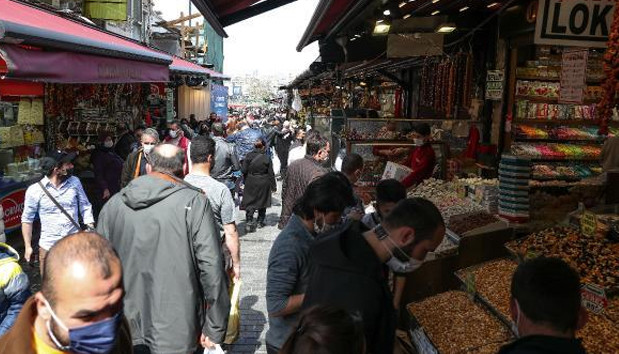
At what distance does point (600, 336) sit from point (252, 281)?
4.60 m

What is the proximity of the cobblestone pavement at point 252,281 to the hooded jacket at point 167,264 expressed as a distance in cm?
206

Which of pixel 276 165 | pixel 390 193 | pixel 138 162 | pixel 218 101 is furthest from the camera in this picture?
pixel 218 101

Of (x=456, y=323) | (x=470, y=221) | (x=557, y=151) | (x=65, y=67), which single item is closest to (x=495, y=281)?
(x=456, y=323)

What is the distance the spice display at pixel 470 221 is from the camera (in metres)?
4.89

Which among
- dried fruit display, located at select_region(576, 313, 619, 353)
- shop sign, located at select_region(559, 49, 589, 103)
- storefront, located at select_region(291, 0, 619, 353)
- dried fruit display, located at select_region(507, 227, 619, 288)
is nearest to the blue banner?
storefront, located at select_region(291, 0, 619, 353)

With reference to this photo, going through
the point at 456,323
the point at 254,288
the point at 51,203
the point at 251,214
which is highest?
the point at 51,203

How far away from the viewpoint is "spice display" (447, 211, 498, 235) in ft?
16.0

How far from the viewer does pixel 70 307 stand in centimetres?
177

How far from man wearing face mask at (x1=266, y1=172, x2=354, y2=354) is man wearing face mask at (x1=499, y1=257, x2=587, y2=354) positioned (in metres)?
1.17

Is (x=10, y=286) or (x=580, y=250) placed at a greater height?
(x=580, y=250)

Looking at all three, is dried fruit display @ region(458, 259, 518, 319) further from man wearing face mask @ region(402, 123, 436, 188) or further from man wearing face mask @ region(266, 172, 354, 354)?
man wearing face mask @ region(402, 123, 436, 188)

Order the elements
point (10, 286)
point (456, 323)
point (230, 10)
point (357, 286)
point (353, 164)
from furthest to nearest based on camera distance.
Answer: point (230, 10), point (353, 164), point (456, 323), point (10, 286), point (357, 286)

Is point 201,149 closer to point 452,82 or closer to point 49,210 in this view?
point 49,210

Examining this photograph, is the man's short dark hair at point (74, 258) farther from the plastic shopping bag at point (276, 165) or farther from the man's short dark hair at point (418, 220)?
the plastic shopping bag at point (276, 165)
